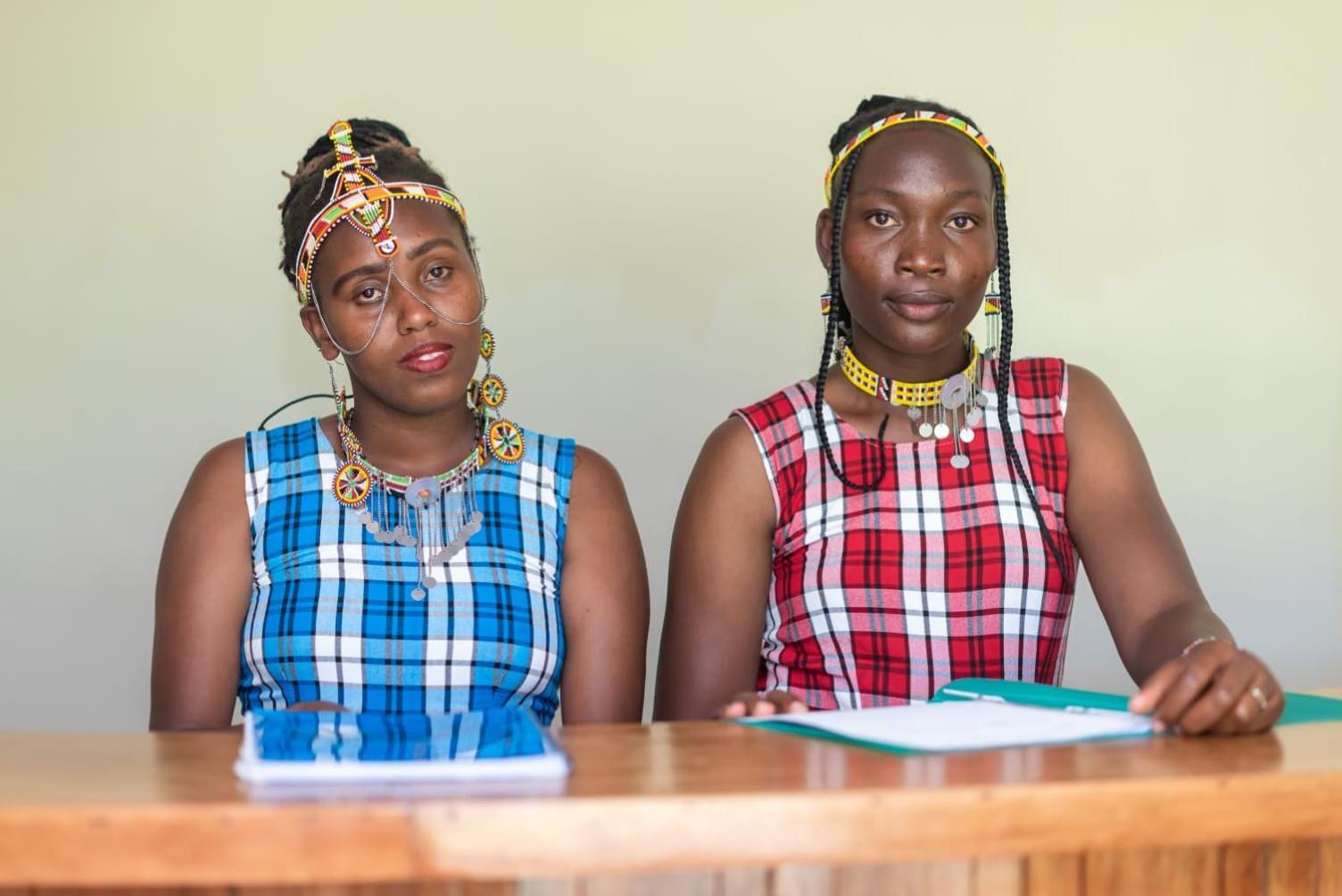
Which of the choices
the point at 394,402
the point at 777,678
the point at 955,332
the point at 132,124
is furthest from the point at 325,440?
the point at 132,124

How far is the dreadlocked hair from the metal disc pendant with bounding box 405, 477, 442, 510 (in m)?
0.40

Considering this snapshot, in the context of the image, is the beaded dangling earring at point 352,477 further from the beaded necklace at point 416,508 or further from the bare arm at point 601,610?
the bare arm at point 601,610

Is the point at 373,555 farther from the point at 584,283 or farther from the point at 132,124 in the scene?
the point at 132,124

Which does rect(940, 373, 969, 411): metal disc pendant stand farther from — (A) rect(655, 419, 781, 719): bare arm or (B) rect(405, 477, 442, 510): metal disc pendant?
(B) rect(405, 477, 442, 510): metal disc pendant

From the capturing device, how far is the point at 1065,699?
6.09 feet

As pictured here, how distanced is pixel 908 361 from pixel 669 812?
4.45 ft

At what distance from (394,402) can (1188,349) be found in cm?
215

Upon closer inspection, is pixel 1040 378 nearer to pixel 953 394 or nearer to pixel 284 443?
pixel 953 394

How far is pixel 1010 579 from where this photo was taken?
244cm

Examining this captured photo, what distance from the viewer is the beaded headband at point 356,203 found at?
2465mm

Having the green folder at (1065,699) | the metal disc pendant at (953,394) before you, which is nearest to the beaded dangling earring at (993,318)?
the metal disc pendant at (953,394)

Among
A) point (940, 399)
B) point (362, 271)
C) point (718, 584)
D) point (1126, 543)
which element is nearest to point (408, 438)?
point (362, 271)

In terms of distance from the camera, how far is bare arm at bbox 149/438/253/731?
94.3 inches

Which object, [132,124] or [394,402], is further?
[132,124]
